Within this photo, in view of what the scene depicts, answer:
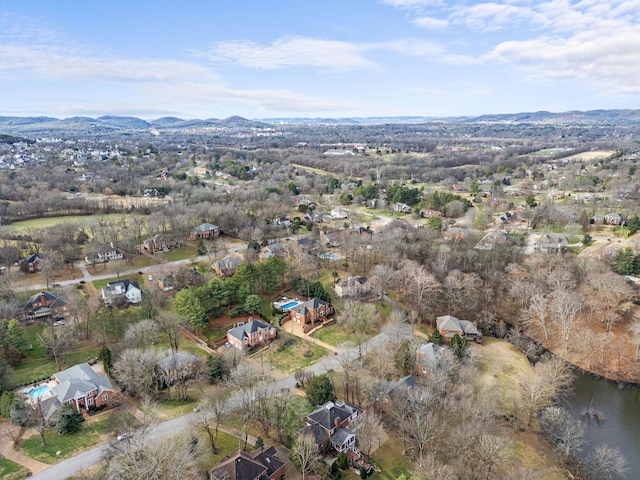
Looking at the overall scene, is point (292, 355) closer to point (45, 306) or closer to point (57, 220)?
point (45, 306)

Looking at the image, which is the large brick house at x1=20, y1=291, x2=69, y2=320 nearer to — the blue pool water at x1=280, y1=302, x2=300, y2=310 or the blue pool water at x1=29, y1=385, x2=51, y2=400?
the blue pool water at x1=29, y1=385, x2=51, y2=400

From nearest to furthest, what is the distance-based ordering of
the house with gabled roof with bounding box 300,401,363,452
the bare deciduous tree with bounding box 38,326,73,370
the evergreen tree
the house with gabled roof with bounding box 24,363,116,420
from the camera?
the house with gabled roof with bounding box 300,401,363,452, the evergreen tree, the house with gabled roof with bounding box 24,363,116,420, the bare deciduous tree with bounding box 38,326,73,370

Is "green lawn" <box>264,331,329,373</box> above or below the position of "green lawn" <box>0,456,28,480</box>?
below

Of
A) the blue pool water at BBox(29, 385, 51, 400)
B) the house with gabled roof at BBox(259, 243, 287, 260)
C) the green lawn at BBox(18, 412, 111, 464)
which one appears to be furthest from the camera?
the house with gabled roof at BBox(259, 243, 287, 260)

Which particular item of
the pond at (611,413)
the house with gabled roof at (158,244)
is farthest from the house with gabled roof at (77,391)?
the pond at (611,413)

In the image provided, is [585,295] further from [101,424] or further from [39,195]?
[39,195]

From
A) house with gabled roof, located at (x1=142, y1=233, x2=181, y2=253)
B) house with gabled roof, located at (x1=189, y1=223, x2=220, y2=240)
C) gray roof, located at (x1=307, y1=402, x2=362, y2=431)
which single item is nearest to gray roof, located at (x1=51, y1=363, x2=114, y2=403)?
gray roof, located at (x1=307, y1=402, x2=362, y2=431)

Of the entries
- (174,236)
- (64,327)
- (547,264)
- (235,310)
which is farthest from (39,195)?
(547,264)
